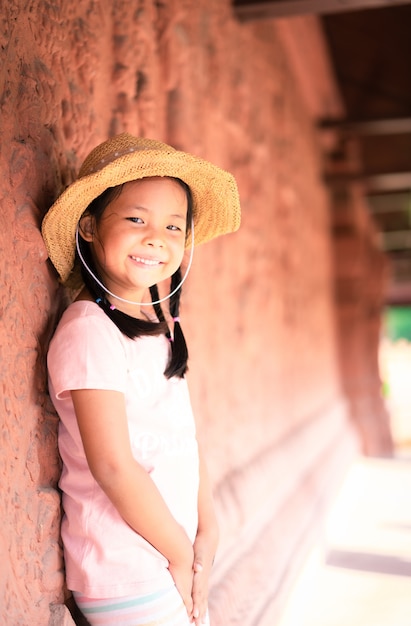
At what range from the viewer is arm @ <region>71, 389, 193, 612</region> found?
137 centimetres

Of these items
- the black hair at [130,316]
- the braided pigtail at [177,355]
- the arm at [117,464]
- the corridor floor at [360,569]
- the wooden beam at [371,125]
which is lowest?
the corridor floor at [360,569]

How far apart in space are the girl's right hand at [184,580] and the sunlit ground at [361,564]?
4.08 ft

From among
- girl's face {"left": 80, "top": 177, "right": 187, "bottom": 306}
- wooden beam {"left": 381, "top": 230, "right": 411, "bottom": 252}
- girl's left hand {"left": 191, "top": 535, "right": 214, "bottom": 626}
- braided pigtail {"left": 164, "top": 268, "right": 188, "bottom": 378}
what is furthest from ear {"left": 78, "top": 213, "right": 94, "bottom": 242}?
wooden beam {"left": 381, "top": 230, "right": 411, "bottom": 252}

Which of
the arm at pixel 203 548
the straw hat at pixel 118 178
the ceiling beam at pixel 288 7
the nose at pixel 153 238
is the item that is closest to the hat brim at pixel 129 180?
the straw hat at pixel 118 178

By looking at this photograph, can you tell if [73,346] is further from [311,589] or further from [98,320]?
[311,589]

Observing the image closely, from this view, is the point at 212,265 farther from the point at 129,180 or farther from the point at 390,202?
the point at 390,202

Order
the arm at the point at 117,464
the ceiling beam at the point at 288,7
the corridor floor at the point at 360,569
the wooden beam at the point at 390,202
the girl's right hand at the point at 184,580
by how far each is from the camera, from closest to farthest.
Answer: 1. the arm at the point at 117,464
2. the girl's right hand at the point at 184,580
3. the corridor floor at the point at 360,569
4. the ceiling beam at the point at 288,7
5. the wooden beam at the point at 390,202

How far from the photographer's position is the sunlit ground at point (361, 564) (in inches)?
109

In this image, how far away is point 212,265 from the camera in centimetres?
306

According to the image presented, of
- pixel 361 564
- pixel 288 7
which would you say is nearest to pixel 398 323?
pixel 361 564

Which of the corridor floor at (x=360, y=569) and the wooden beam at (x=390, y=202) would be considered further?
the wooden beam at (x=390, y=202)

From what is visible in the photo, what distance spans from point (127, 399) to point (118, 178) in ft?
1.46

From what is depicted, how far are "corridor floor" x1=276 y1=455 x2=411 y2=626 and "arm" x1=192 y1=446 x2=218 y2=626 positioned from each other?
1153 millimetres

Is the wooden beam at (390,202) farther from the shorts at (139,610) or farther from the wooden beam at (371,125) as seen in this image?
the shorts at (139,610)
